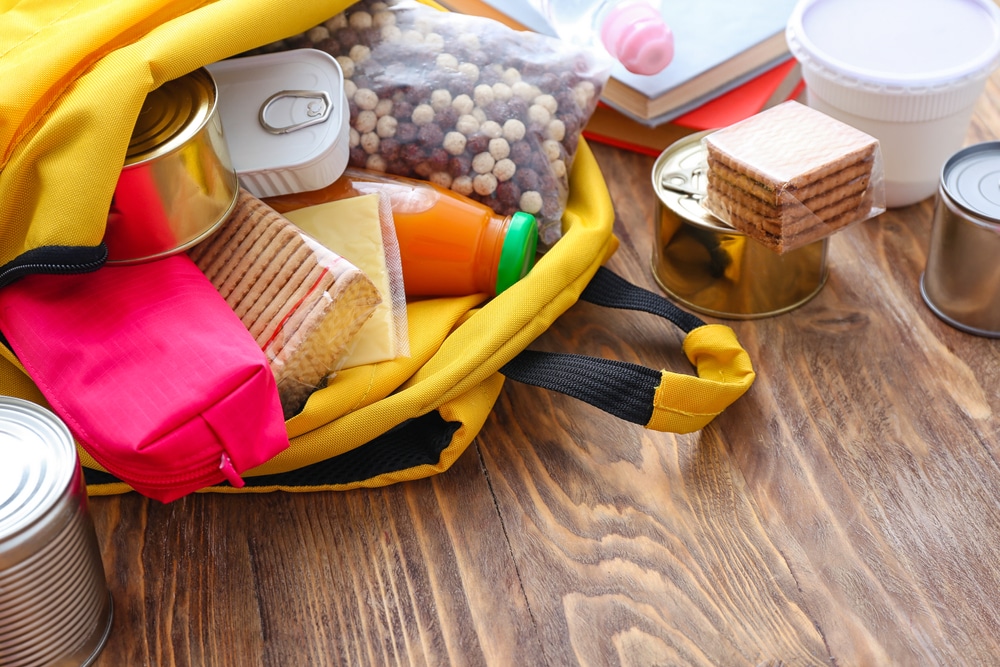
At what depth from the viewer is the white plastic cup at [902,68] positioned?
0.79 metres

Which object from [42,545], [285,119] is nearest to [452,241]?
[285,119]

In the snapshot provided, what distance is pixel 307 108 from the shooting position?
75 centimetres

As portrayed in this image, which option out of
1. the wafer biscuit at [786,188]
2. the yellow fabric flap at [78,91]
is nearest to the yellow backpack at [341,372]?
the yellow fabric flap at [78,91]

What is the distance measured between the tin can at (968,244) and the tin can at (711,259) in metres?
0.09

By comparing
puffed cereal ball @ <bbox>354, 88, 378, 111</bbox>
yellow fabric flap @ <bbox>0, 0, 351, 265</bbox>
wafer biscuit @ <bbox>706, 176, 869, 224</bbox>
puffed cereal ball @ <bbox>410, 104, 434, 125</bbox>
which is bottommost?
wafer biscuit @ <bbox>706, 176, 869, 224</bbox>

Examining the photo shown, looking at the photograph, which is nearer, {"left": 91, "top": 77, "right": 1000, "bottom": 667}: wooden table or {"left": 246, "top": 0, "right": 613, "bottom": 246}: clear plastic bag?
{"left": 91, "top": 77, "right": 1000, "bottom": 667}: wooden table

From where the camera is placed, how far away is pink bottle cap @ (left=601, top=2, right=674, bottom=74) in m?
0.87

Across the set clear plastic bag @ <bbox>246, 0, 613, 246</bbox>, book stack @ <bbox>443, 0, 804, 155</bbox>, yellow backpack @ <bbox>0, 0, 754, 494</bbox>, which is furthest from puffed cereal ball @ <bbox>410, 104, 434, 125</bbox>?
book stack @ <bbox>443, 0, 804, 155</bbox>

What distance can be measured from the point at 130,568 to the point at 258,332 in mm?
181

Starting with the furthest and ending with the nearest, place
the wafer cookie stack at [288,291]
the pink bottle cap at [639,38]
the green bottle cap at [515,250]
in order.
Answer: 1. the pink bottle cap at [639,38]
2. the green bottle cap at [515,250]
3. the wafer cookie stack at [288,291]

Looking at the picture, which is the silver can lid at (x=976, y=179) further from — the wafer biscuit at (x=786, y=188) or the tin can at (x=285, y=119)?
the tin can at (x=285, y=119)

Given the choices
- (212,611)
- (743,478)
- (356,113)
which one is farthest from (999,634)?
(356,113)

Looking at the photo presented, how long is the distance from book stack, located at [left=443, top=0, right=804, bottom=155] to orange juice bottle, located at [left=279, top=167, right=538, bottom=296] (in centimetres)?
23

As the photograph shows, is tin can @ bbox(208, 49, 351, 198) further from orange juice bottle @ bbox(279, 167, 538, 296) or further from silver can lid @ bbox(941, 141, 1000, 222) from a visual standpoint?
silver can lid @ bbox(941, 141, 1000, 222)
